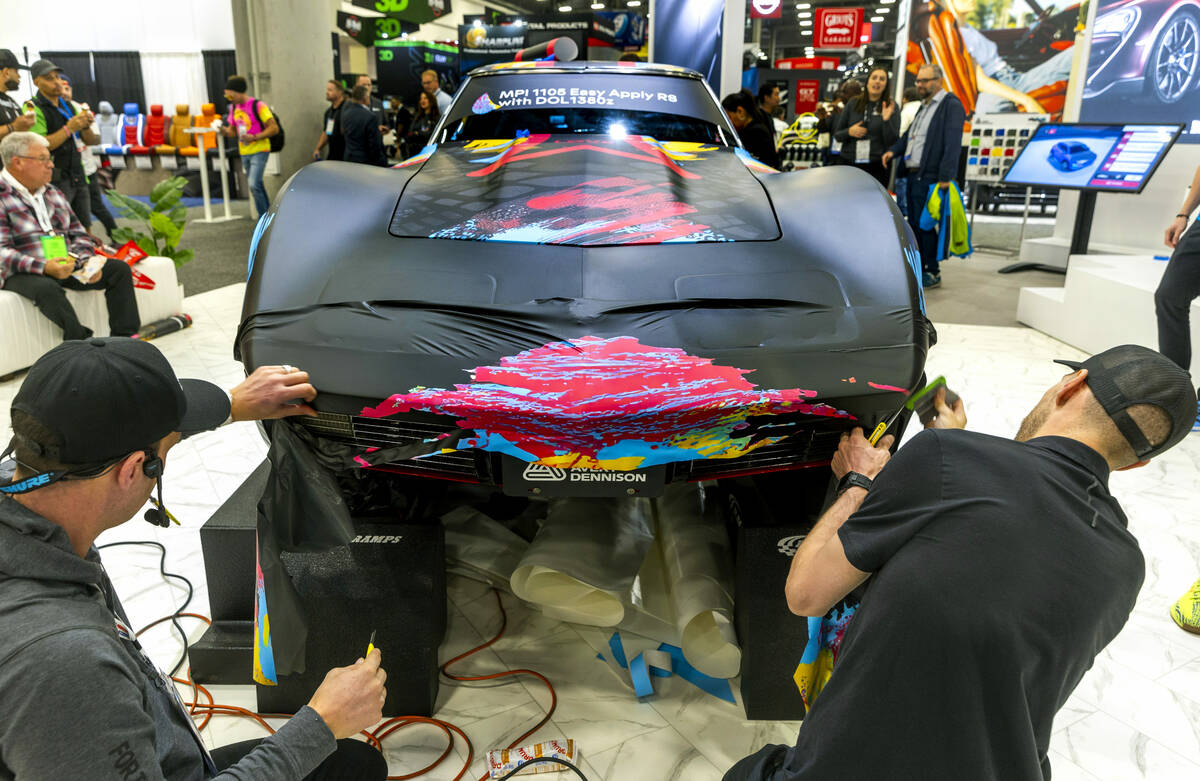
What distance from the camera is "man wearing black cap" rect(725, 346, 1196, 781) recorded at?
1.05 metres

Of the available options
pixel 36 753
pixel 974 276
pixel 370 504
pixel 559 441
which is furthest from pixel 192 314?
pixel 974 276

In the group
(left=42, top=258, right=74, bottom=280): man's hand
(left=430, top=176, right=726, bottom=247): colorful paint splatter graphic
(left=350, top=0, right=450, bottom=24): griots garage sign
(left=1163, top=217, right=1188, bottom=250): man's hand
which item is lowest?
(left=42, top=258, right=74, bottom=280): man's hand

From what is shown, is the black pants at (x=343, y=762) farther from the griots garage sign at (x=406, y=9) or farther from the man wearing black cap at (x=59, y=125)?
the griots garage sign at (x=406, y=9)

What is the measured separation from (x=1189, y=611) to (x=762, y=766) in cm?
165

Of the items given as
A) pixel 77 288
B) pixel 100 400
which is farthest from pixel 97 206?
pixel 100 400

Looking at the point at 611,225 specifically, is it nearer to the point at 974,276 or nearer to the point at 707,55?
the point at 707,55

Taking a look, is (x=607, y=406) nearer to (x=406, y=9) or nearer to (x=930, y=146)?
(x=930, y=146)

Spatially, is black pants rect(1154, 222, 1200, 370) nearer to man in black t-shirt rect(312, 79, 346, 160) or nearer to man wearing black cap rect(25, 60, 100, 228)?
man wearing black cap rect(25, 60, 100, 228)

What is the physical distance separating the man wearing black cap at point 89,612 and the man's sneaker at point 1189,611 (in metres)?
2.24

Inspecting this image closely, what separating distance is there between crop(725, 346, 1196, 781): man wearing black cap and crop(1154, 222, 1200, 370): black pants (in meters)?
2.92

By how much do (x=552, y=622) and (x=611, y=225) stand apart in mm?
1101

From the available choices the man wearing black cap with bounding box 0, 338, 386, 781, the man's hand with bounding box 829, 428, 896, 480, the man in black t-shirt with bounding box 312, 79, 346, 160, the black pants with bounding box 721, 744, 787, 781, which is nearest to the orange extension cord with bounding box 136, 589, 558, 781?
the black pants with bounding box 721, 744, 787, 781

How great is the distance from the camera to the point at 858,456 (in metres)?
1.70

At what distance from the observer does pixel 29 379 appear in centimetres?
103
